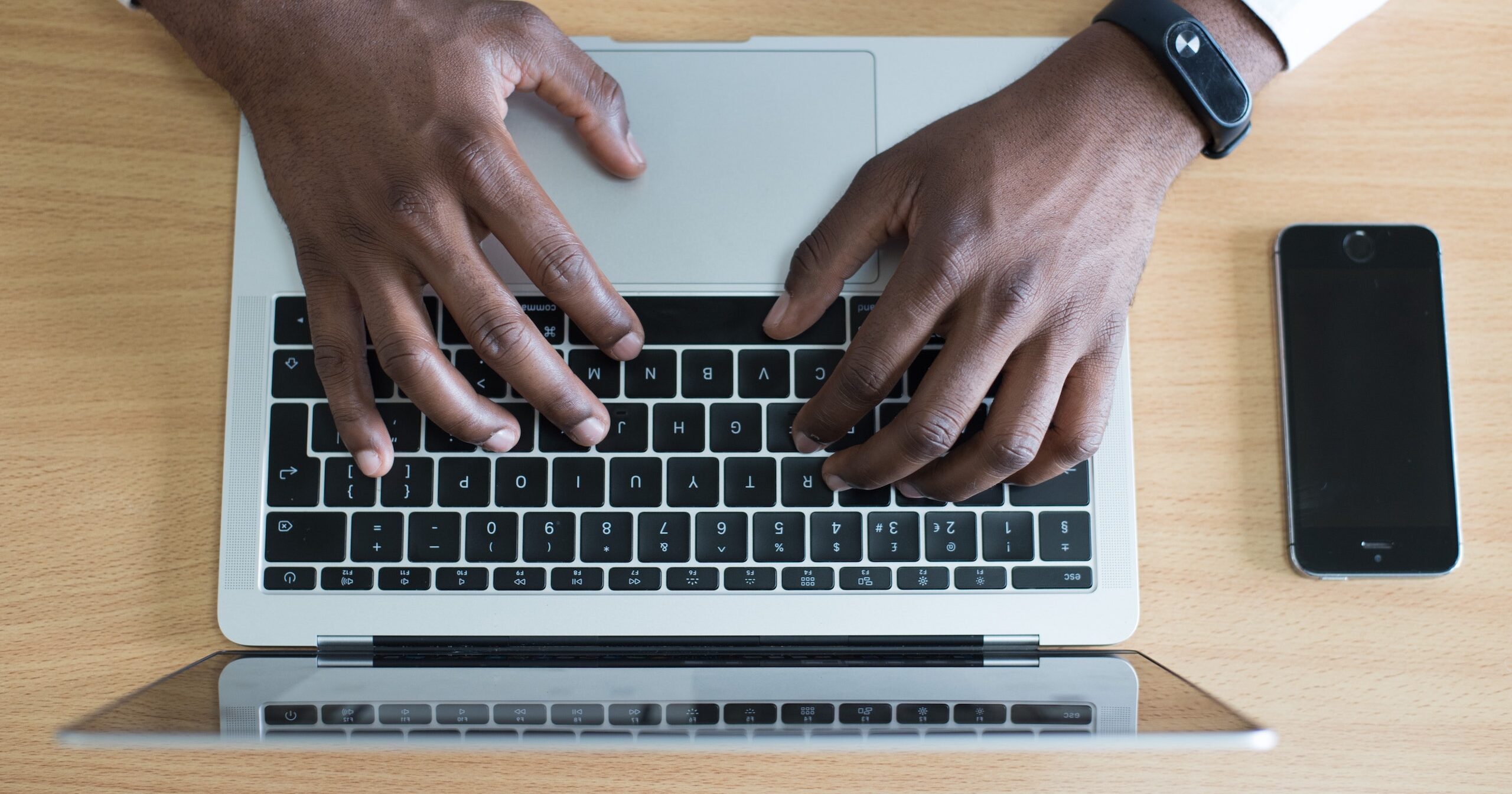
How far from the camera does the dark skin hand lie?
63 cm

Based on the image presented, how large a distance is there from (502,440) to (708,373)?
16 cm

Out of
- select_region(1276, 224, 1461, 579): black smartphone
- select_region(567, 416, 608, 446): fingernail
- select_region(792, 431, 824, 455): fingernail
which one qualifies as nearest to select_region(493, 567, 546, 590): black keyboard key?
select_region(567, 416, 608, 446): fingernail

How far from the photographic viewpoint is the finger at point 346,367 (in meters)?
0.66

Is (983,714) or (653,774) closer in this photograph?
(983,714)

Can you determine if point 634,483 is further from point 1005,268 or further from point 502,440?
point 1005,268

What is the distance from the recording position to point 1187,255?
727mm

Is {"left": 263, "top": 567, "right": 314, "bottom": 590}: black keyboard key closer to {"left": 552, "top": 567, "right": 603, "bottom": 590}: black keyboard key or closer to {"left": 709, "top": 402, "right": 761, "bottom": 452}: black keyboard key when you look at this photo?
{"left": 552, "top": 567, "right": 603, "bottom": 590}: black keyboard key

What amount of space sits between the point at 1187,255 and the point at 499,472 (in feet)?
1.85

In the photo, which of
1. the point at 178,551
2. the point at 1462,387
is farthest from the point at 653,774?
the point at 1462,387

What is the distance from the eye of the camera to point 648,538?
669 mm

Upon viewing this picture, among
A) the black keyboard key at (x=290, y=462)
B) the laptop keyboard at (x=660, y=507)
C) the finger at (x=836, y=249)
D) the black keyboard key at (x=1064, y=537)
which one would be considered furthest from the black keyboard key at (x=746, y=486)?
the black keyboard key at (x=290, y=462)

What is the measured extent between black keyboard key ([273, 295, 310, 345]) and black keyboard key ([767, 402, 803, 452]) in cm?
35

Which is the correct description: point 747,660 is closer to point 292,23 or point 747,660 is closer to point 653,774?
point 653,774

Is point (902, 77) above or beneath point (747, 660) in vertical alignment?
above
